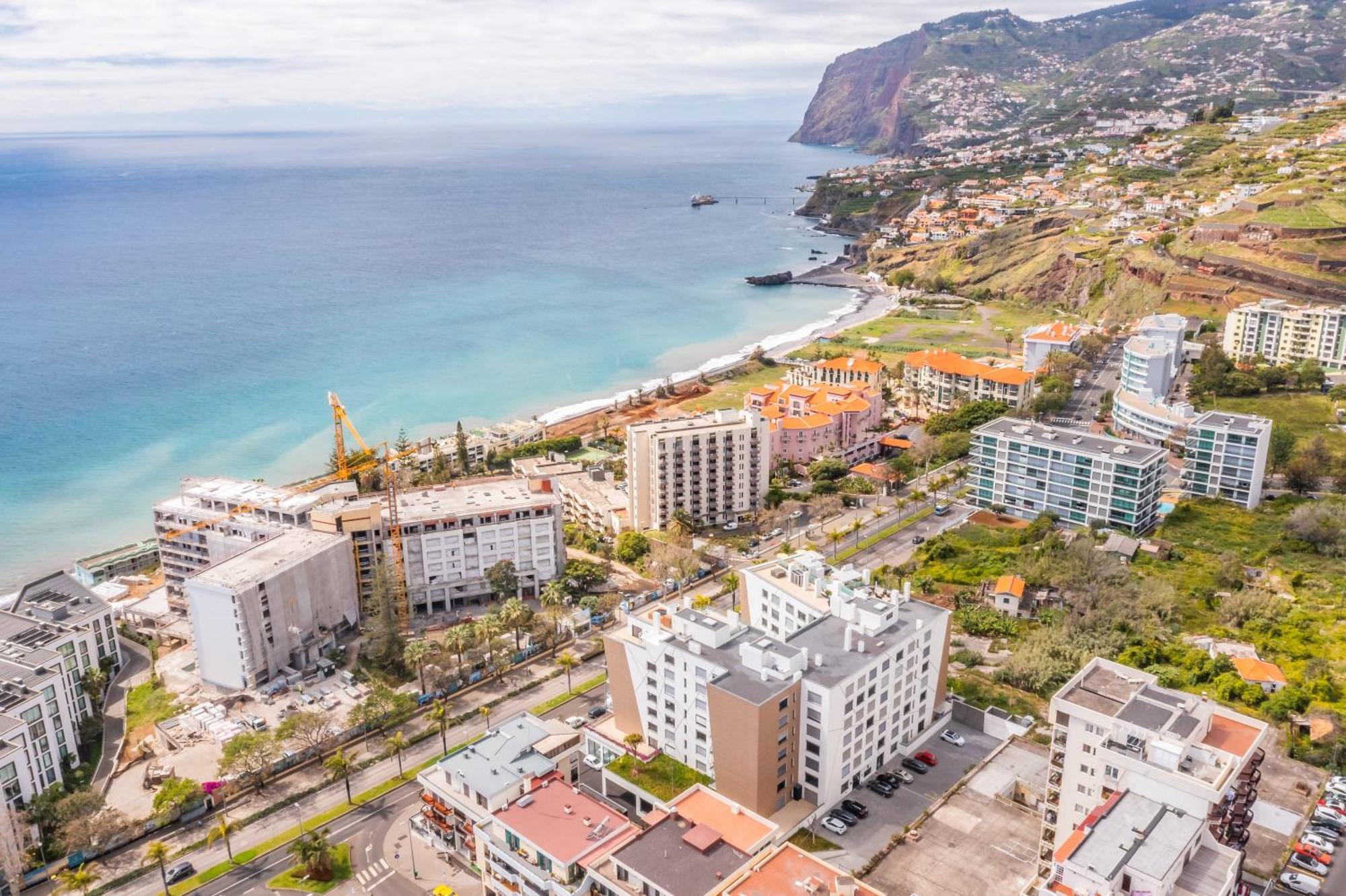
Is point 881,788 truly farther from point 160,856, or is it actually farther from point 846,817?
point 160,856

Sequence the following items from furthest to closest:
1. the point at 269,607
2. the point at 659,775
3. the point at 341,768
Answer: the point at 269,607, the point at 341,768, the point at 659,775

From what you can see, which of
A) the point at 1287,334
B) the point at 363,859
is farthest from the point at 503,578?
the point at 1287,334

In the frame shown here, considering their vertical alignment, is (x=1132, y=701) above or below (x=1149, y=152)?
below

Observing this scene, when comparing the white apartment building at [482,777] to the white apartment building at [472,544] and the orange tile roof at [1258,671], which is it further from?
the orange tile roof at [1258,671]

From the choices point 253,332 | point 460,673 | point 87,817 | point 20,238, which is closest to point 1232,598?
point 460,673

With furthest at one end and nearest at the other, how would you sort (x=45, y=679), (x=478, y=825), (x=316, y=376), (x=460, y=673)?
(x=316, y=376), (x=460, y=673), (x=45, y=679), (x=478, y=825)

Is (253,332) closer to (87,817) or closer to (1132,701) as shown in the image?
(87,817)

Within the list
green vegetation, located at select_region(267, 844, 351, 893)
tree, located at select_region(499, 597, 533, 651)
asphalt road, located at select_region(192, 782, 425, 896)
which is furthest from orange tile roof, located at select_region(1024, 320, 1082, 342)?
green vegetation, located at select_region(267, 844, 351, 893)
